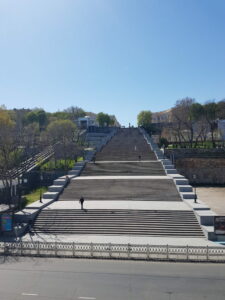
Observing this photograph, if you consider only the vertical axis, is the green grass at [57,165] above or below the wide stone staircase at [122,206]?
above

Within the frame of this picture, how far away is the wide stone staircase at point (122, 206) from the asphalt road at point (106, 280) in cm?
497

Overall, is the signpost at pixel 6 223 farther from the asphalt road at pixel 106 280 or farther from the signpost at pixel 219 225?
the signpost at pixel 219 225

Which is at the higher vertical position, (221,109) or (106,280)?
(221,109)

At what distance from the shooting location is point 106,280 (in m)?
12.8

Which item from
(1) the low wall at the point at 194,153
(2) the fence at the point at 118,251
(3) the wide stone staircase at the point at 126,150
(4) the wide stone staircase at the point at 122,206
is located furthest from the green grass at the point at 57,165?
(2) the fence at the point at 118,251

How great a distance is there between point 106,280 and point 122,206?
11.0 m

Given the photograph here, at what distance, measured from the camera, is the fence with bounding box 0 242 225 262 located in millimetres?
15352

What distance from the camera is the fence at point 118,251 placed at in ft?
50.4

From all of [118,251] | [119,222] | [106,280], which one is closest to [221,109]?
[119,222]

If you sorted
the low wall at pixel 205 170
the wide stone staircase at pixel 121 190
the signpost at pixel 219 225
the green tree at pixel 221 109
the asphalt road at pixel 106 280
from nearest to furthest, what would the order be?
the asphalt road at pixel 106 280 → the signpost at pixel 219 225 → the wide stone staircase at pixel 121 190 → the low wall at pixel 205 170 → the green tree at pixel 221 109

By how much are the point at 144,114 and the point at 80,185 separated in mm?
77586

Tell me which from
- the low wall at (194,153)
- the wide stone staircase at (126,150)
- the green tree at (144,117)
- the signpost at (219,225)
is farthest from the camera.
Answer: the green tree at (144,117)

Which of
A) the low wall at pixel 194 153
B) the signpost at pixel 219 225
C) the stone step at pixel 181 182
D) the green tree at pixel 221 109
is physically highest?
the green tree at pixel 221 109

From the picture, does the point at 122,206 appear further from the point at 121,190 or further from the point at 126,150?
the point at 126,150
